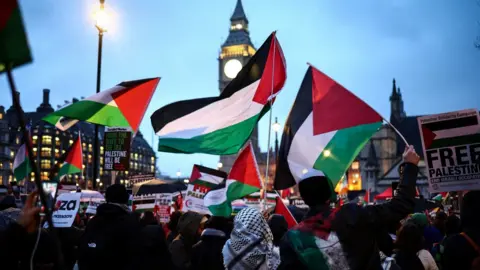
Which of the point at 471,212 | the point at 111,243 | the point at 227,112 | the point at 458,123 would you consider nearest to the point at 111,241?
the point at 111,243

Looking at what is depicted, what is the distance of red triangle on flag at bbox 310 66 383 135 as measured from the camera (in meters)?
7.41

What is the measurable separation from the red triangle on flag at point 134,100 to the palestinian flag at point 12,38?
7.82 m

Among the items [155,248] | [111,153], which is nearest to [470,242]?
[155,248]

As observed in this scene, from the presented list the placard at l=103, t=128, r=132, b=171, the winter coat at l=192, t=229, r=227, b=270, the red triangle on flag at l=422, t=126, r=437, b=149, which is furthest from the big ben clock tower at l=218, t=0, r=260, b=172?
the winter coat at l=192, t=229, r=227, b=270

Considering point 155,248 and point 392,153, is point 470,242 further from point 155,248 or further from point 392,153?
point 392,153

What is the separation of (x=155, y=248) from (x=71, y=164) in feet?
44.9

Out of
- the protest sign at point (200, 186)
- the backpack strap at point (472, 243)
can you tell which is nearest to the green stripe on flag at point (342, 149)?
the backpack strap at point (472, 243)

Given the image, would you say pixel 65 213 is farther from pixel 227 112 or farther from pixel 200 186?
pixel 200 186

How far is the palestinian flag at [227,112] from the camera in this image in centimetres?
1010

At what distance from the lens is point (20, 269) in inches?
175

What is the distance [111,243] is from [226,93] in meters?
5.44

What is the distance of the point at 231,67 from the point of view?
144750 millimetres

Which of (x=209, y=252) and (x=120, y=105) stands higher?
(x=120, y=105)

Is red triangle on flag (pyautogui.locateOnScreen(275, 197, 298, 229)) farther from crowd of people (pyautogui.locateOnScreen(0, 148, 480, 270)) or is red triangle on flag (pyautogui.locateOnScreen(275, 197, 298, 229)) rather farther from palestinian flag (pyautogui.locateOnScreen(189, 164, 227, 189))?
palestinian flag (pyautogui.locateOnScreen(189, 164, 227, 189))
